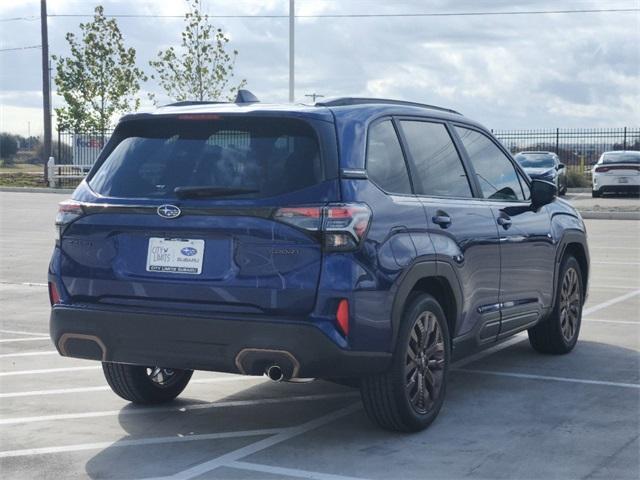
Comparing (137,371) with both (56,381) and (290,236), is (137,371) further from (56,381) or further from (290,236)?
(290,236)

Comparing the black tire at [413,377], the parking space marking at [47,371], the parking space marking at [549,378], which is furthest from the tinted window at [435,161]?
the parking space marking at [47,371]

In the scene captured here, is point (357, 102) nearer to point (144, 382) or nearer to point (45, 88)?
point (144, 382)

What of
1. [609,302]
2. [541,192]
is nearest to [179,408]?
[541,192]

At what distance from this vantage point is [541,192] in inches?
324

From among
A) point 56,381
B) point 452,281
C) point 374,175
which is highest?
point 374,175

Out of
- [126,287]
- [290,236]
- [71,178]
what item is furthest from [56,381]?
[71,178]

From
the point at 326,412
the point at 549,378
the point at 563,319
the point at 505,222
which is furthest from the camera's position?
the point at 563,319

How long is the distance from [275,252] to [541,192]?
305 cm

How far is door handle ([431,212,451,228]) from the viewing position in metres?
6.68

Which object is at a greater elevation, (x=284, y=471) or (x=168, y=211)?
(x=168, y=211)

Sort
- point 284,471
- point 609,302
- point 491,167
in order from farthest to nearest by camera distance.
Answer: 1. point 609,302
2. point 491,167
3. point 284,471

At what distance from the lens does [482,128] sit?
7.92m

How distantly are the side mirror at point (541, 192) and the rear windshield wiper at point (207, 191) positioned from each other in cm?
298

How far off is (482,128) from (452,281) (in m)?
1.56
